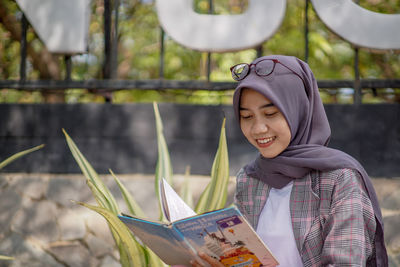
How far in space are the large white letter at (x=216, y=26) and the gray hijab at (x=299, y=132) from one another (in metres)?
1.48

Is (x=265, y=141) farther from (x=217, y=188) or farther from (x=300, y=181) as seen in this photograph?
(x=217, y=188)

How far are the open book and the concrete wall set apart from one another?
163 cm

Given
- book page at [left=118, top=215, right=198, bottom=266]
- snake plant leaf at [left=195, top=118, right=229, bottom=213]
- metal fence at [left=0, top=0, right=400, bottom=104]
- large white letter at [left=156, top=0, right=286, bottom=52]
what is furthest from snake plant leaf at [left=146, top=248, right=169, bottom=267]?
large white letter at [left=156, top=0, right=286, bottom=52]

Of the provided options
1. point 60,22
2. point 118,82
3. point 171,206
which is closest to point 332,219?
point 171,206

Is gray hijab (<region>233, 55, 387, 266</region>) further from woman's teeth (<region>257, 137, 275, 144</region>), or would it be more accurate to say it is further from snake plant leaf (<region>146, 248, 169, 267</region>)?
snake plant leaf (<region>146, 248, 169, 267</region>)

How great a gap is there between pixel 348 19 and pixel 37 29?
6.74 feet

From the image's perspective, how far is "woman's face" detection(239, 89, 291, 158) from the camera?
1.45 metres

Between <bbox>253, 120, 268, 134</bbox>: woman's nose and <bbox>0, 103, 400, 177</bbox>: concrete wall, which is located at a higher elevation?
<bbox>253, 120, 268, 134</bbox>: woman's nose

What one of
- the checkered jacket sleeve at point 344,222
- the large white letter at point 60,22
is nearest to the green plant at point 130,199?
the checkered jacket sleeve at point 344,222

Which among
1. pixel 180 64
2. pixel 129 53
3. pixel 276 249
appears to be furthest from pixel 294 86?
pixel 129 53

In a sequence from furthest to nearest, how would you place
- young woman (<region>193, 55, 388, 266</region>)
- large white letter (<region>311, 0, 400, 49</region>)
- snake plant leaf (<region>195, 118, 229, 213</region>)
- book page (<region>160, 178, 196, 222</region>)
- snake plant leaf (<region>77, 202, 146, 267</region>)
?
large white letter (<region>311, 0, 400, 49</region>)
snake plant leaf (<region>195, 118, 229, 213</region>)
snake plant leaf (<region>77, 202, 146, 267</region>)
book page (<region>160, 178, 196, 222</region>)
young woman (<region>193, 55, 388, 266</region>)

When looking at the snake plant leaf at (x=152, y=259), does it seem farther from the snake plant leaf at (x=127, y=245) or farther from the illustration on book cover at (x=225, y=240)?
the illustration on book cover at (x=225, y=240)

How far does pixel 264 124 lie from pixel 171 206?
40cm

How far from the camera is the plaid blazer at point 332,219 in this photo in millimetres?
1280
